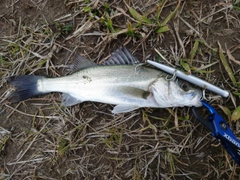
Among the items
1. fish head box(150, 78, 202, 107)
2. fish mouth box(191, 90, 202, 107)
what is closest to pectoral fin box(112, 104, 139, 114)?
fish head box(150, 78, 202, 107)

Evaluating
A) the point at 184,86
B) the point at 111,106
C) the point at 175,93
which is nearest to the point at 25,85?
the point at 111,106

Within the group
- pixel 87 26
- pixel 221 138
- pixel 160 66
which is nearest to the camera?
pixel 221 138

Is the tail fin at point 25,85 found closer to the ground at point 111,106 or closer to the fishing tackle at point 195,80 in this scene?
the ground at point 111,106

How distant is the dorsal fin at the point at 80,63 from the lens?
11.6ft

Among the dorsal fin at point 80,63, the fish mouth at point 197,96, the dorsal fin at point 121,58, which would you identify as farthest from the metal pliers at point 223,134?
the dorsal fin at point 80,63

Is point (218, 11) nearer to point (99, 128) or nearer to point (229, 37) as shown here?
point (229, 37)

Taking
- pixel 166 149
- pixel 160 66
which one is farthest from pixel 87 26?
pixel 166 149

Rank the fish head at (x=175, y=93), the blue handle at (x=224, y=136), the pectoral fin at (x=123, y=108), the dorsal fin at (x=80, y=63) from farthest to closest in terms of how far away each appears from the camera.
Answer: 1. the dorsal fin at (x=80, y=63)
2. the pectoral fin at (x=123, y=108)
3. the fish head at (x=175, y=93)
4. the blue handle at (x=224, y=136)

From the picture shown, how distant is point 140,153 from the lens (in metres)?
3.57

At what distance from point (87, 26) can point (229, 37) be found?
76.5 inches

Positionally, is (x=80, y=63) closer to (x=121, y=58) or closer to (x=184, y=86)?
(x=121, y=58)

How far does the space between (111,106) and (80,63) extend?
2.39 ft

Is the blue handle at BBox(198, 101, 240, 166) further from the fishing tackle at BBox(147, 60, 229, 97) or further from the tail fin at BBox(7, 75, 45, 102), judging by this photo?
the tail fin at BBox(7, 75, 45, 102)

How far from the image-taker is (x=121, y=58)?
3.46 meters
